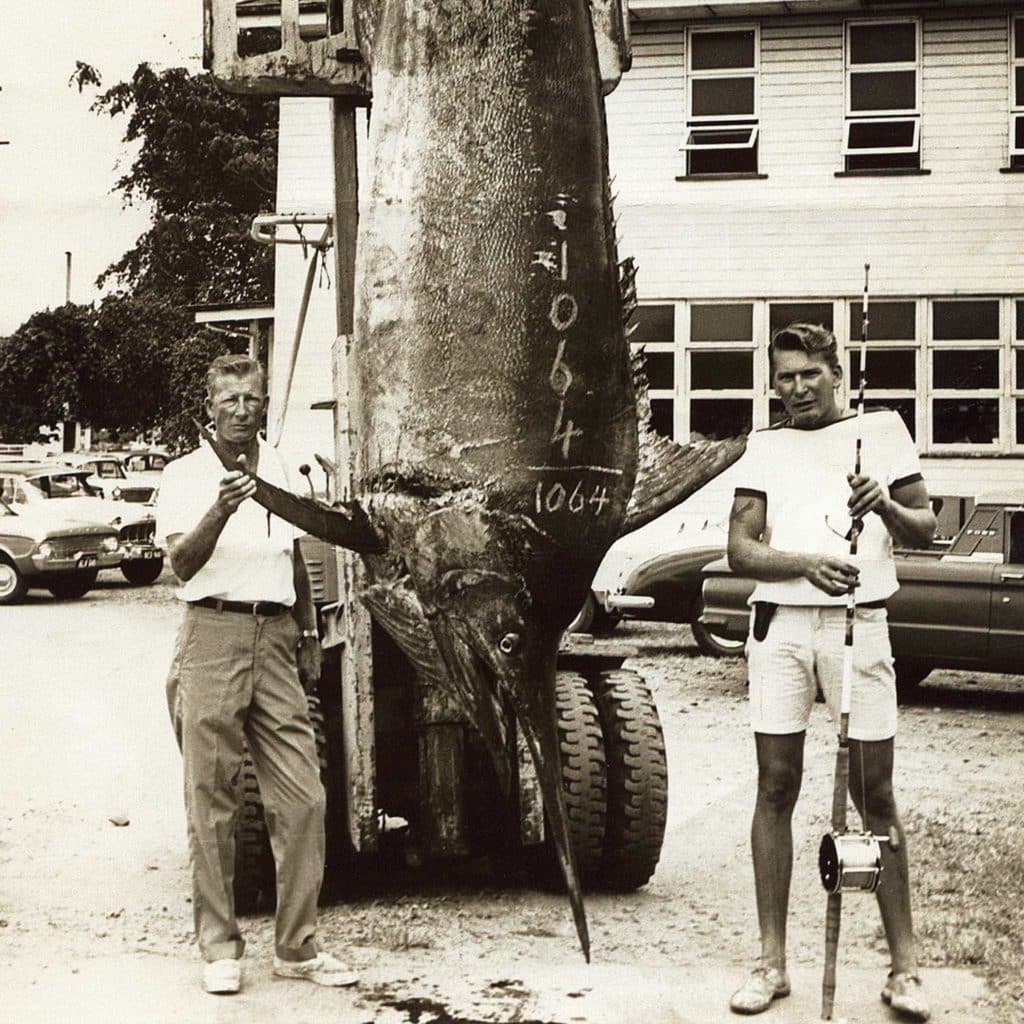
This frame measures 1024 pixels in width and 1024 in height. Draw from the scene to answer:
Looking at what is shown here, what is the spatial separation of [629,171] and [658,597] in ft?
16.7

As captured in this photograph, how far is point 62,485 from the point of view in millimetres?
14914

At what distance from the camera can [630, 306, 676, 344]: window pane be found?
13.9 meters

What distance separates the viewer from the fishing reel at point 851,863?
3.36 m

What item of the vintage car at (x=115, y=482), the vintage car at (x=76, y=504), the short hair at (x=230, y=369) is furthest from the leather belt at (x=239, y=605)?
the vintage car at (x=115, y=482)

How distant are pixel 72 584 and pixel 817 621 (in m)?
12.0

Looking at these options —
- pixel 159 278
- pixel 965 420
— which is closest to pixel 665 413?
pixel 965 420

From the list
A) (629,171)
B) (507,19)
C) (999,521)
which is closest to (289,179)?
(629,171)

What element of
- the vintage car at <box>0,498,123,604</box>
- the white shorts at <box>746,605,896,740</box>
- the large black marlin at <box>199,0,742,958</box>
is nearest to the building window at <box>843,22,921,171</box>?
the vintage car at <box>0,498,123,604</box>

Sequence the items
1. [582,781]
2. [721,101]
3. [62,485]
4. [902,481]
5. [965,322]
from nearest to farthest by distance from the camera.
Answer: [902,481] < [582,781] < [965,322] < [721,101] < [62,485]

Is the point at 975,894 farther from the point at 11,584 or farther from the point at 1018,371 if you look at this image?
the point at 11,584

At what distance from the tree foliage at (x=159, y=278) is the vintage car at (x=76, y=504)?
1.91 metres

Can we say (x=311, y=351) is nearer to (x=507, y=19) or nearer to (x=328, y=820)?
(x=328, y=820)

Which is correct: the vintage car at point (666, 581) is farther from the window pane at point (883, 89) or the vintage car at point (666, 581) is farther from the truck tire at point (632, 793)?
the truck tire at point (632, 793)

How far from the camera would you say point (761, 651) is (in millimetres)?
3680
